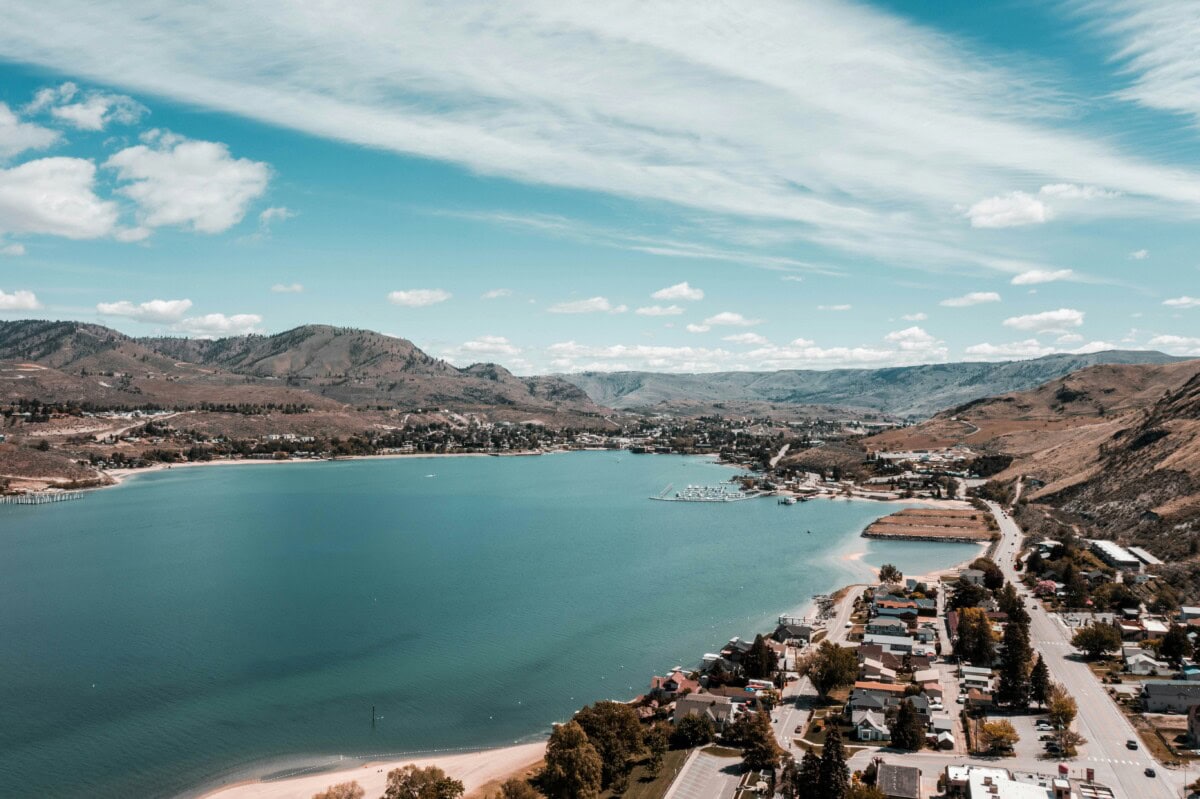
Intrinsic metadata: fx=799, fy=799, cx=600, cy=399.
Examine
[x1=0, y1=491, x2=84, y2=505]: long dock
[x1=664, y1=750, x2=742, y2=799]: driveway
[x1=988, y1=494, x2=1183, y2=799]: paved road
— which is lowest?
[x1=0, y1=491, x2=84, y2=505]: long dock

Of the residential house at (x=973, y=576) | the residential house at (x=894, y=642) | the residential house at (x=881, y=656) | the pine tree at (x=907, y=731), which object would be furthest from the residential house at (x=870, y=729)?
the residential house at (x=973, y=576)

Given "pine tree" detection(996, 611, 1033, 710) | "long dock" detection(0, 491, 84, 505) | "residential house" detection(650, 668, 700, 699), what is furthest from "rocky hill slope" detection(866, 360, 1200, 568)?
"long dock" detection(0, 491, 84, 505)

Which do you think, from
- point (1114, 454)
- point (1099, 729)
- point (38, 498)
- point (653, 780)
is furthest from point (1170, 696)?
point (38, 498)

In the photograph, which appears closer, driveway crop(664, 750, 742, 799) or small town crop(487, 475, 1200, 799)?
small town crop(487, 475, 1200, 799)

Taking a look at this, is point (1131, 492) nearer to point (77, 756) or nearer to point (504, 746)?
point (504, 746)

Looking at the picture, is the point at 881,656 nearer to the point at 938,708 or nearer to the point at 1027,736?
the point at 938,708

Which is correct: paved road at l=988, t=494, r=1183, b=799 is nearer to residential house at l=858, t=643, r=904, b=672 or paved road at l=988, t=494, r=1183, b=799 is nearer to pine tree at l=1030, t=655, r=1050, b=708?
pine tree at l=1030, t=655, r=1050, b=708
